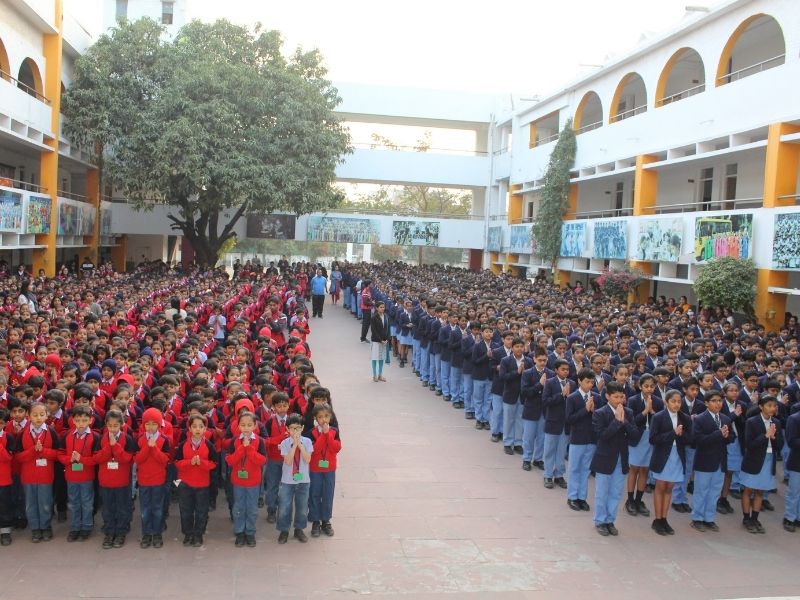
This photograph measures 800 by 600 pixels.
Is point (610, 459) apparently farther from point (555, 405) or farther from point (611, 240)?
point (611, 240)

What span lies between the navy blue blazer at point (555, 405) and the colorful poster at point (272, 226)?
87.1 feet

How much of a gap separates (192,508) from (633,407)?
4259 mm

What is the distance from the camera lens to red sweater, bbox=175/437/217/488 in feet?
19.9

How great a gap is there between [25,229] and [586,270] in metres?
17.0

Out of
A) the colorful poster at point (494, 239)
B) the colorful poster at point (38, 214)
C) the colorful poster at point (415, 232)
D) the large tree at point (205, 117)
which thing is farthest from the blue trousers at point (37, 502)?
the colorful poster at point (494, 239)

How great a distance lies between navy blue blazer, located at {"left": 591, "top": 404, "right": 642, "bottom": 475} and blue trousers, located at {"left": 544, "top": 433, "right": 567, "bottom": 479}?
3.97ft

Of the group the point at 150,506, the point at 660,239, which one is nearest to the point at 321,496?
the point at 150,506

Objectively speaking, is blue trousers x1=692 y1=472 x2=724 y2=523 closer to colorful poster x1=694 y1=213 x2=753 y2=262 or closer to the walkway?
the walkway

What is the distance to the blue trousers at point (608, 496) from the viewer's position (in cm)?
680

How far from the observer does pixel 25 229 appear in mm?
20094

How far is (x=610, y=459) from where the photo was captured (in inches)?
267

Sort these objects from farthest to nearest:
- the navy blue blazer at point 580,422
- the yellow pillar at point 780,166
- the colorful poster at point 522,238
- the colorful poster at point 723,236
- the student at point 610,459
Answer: the colorful poster at point 522,238 → the colorful poster at point 723,236 → the yellow pillar at point 780,166 → the navy blue blazer at point 580,422 → the student at point 610,459

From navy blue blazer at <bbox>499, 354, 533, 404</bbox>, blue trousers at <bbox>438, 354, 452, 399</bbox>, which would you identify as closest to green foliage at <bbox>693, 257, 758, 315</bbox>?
blue trousers at <bbox>438, 354, 452, 399</bbox>

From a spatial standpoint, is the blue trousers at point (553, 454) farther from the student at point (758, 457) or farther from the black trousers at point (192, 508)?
the black trousers at point (192, 508)
